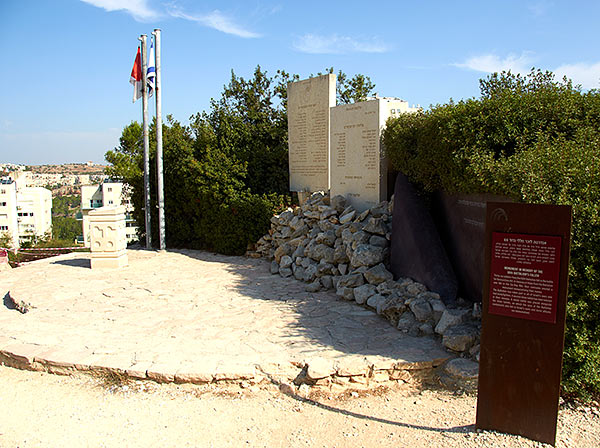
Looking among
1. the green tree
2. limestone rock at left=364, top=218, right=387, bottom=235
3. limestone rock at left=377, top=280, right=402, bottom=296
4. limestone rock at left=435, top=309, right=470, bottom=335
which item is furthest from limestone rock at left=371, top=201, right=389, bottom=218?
the green tree

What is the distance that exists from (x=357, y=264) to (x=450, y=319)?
232 cm

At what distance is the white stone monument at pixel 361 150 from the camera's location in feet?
26.6

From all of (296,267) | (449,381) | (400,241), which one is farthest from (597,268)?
(296,267)

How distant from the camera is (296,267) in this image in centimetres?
816

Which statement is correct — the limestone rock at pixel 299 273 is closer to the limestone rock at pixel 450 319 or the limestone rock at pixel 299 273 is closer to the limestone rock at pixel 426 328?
the limestone rock at pixel 426 328

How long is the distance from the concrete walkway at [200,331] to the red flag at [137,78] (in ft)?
16.3

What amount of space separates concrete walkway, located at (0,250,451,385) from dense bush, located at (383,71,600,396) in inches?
52.2

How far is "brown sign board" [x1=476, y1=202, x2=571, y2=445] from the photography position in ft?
9.62

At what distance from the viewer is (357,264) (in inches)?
273

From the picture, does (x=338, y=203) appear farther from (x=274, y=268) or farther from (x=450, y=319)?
(x=450, y=319)

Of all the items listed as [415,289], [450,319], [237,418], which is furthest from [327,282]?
[237,418]

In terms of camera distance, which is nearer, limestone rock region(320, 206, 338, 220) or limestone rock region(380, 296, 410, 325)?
limestone rock region(380, 296, 410, 325)

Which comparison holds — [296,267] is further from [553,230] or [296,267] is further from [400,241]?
[553,230]

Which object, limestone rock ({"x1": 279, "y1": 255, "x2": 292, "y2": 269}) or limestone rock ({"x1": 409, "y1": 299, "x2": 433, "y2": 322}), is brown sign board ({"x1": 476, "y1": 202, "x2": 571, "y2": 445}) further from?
limestone rock ({"x1": 279, "y1": 255, "x2": 292, "y2": 269})
